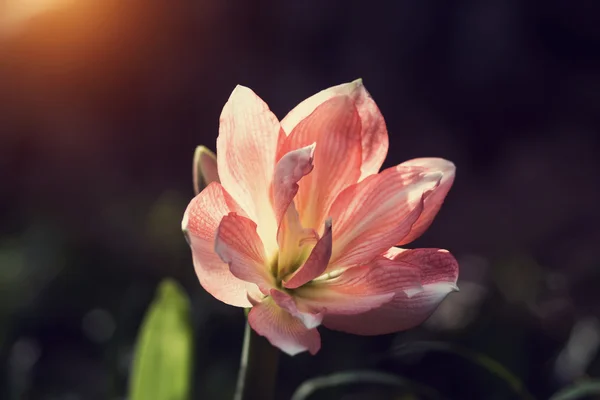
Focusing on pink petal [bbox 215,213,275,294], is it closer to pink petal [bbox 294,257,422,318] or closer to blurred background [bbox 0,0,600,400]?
pink petal [bbox 294,257,422,318]

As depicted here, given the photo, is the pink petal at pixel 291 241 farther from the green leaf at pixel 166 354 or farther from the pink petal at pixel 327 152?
the green leaf at pixel 166 354

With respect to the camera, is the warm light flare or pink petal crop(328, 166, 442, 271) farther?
the warm light flare

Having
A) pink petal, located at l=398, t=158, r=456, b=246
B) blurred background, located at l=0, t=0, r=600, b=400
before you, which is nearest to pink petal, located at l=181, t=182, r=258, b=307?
pink petal, located at l=398, t=158, r=456, b=246

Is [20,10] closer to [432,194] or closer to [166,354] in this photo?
[166,354]

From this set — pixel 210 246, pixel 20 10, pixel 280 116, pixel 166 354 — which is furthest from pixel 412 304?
pixel 20 10

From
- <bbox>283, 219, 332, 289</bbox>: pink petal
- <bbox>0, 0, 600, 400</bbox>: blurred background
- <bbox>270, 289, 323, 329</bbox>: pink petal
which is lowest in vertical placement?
<bbox>0, 0, 600, 400</bbox>: blurred background

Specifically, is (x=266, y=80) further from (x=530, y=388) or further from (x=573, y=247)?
(x=530, y=388)
